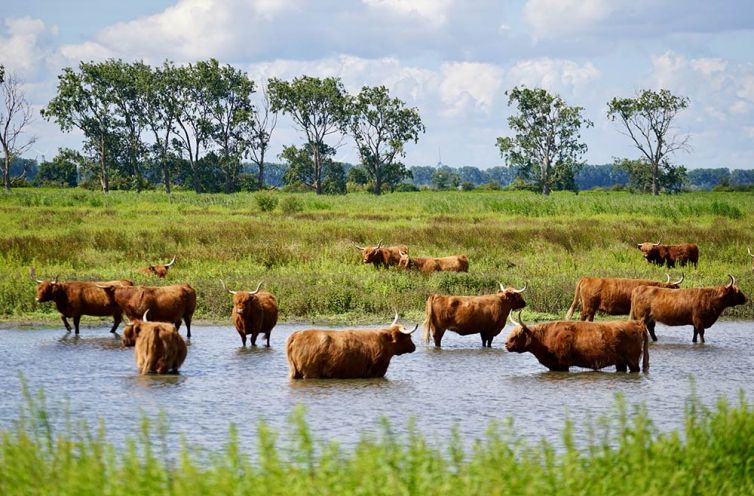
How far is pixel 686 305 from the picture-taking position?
1898cm

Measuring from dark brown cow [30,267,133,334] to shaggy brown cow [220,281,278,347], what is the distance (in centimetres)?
267

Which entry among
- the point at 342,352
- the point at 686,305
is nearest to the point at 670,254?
the point at 686,305

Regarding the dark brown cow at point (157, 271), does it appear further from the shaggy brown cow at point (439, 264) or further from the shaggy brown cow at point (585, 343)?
the shaggy brown cow at point (585, 343)

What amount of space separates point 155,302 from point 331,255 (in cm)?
1058

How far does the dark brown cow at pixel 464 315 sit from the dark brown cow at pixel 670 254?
12652 millimetres

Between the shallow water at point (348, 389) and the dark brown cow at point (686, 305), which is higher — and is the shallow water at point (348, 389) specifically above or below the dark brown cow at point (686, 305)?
below

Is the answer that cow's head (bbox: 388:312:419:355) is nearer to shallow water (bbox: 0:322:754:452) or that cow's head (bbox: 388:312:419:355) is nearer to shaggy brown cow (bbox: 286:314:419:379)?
shaggy brown cow (bbox: 286:314:419:379)

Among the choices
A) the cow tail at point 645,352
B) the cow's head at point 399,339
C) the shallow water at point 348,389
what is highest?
the cow's head at point 399,339

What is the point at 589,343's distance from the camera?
1505 cm

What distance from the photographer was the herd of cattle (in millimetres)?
14453

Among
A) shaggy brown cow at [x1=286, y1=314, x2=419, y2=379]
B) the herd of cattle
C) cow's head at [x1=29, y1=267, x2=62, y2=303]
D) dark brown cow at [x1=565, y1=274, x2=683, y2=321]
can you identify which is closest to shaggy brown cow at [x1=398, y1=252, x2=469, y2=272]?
the herd of cattle

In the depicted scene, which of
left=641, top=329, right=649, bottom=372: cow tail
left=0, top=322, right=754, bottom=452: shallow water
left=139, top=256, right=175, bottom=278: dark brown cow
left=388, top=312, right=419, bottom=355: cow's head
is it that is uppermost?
left=139, top=256, right=175, bottom=278: dark brown cow

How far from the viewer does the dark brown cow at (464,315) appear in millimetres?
17953

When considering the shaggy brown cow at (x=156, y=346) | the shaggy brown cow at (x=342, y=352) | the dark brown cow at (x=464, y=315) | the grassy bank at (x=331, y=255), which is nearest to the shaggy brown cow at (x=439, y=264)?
the grassy bank at (x=331, y=255)
